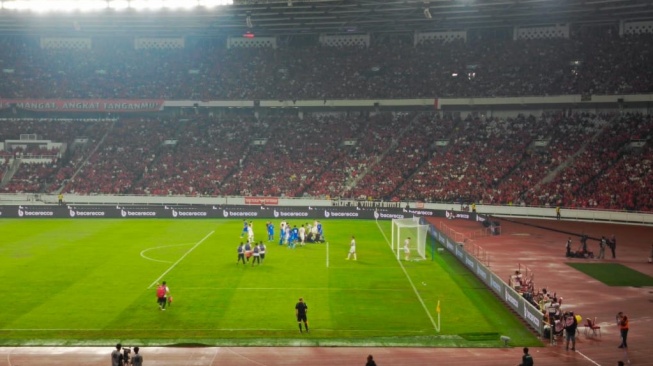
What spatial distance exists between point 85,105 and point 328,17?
100 feet

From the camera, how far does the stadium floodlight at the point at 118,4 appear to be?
69.0 meters

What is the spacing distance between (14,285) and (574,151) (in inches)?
1987

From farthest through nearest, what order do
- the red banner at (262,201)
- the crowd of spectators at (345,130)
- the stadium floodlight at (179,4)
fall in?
the stadium floodlight at (179,4) < the red banner at (262,201) < the crowd of spectators at (345,130)

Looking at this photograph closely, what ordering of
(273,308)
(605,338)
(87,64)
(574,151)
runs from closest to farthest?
(605,338) → (273,308) → (574,151) → (87,64)

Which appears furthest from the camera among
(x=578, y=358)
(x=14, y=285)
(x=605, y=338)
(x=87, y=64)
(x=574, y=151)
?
(x=87, y=64)

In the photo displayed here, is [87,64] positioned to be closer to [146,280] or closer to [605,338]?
[146,280]

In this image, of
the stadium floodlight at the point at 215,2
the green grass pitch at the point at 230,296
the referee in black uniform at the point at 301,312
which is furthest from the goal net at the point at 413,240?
the stadium floodlight at the point at 215,2

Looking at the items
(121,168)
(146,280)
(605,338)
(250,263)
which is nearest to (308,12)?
(121,168)

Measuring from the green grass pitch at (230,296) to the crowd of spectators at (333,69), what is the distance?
35.9 m

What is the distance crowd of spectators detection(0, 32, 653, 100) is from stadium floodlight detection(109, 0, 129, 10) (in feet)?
44.9

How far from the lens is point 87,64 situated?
280ft

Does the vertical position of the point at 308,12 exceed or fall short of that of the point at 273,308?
it exceeds it

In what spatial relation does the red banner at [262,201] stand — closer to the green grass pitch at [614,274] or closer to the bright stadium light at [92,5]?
the bright stadium light at [92,5]

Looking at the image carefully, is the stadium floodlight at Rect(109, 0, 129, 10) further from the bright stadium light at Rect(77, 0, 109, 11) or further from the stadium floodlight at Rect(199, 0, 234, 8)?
the stadium floodlight at Rect(199, 0, 234, 8)
